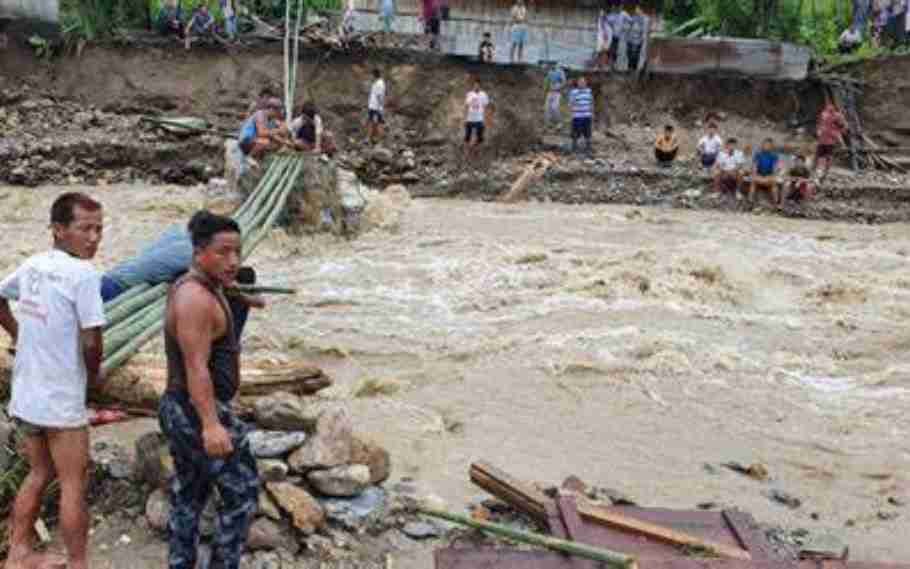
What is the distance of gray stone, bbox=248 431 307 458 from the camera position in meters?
4.45

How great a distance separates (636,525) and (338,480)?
1.29 metres

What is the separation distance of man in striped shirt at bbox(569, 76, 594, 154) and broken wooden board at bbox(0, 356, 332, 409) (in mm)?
12121

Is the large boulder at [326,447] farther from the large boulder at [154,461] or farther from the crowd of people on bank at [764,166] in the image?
the crowd of people on bank at [764,166]

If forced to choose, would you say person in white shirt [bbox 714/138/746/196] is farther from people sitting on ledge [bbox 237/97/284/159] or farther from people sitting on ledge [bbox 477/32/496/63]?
people sitting on ledge [bbox 237/97/284/159]

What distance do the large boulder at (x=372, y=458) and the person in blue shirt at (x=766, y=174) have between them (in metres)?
11.9

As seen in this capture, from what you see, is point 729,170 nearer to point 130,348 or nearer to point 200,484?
point 130,348

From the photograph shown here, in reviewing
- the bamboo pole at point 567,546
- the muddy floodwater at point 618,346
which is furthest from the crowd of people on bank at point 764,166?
the bamboo pole at point 567,546

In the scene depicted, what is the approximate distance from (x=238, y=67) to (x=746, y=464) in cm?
1530

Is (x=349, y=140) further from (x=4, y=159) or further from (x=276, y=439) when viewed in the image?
(x=276, y=439)

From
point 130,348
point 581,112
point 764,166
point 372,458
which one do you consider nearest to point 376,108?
point 581,112

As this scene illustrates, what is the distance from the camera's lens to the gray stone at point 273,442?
4445 mm

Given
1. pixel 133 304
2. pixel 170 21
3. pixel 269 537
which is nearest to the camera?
pixel 269 537

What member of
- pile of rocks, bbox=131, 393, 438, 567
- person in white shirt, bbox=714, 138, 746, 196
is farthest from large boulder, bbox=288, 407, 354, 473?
person in white shirt, bbox=714, 138, 746, 196

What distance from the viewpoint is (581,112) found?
16953 millimetres
